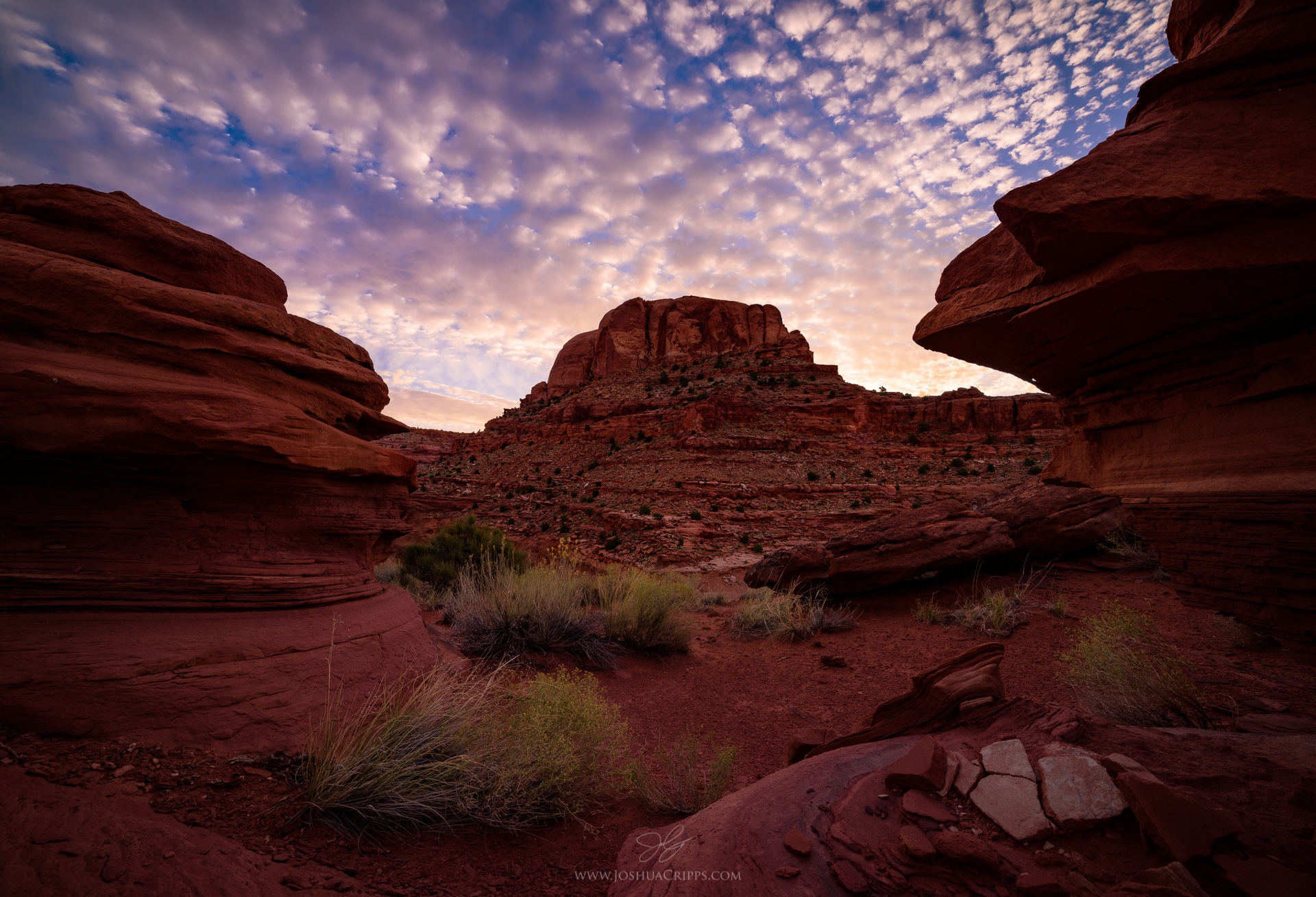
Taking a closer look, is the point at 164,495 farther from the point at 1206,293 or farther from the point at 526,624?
the point at 1206,293

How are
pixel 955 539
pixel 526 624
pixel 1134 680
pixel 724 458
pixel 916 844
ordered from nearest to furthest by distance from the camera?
pixel 916 844 → pixel 1134 680 → pixel 526 624 → pixel 955 539 → pixel 724 458

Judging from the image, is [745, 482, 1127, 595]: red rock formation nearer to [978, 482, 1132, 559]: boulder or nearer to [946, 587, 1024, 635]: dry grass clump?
[978, 482, 1132, 559]: boulder

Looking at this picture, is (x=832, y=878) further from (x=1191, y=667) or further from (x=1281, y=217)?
(x=1191, y=667)

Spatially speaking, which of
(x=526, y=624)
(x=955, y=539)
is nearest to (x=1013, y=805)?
(x=526, y=624)

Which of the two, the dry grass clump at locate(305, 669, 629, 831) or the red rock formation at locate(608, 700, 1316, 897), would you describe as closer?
the red rock formation at locate(608, 700, 1316, 897)

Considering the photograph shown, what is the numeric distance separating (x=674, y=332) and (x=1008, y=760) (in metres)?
55.5

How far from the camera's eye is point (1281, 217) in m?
3.40

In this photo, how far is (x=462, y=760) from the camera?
3.30 metres

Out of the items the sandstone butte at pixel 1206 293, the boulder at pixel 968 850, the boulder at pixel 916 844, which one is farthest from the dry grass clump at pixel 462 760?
the sandstone butte at pixel 1206 293

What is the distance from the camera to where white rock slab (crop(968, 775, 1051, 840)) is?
216cm

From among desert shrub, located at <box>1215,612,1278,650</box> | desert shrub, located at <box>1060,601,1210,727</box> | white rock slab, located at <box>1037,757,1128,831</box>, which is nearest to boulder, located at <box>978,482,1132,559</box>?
desert shrub, located at <box>1215,612,1278,650</box>

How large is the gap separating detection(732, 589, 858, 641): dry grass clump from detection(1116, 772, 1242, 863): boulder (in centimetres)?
690

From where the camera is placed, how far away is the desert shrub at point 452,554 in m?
12.5

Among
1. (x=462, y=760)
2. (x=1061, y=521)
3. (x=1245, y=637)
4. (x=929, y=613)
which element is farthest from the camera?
(x=1061, y=521)
